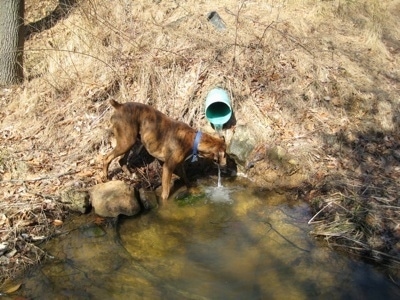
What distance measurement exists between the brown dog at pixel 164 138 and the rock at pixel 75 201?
736 mm

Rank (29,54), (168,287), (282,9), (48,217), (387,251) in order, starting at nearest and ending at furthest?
(168,287) < (387,251) < (48,217) < (29,54) < (282,9)

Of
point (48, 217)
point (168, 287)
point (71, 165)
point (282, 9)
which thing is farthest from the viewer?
point (282, 9)

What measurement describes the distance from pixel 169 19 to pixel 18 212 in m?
6.07

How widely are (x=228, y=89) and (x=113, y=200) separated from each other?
3.44 meters

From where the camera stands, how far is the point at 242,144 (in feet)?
25.2

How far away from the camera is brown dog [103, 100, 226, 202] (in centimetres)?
672

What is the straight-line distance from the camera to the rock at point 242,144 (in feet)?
Answer: 25.0

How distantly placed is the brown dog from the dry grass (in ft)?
2.50

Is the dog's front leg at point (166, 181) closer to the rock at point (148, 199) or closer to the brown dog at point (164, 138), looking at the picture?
the brown dog at point (164, 138)

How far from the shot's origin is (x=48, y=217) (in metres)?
5.91

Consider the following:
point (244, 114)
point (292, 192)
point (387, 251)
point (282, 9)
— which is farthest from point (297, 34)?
point (387, 251)

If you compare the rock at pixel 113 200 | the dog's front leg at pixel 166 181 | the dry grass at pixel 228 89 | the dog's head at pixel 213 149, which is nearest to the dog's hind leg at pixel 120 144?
the dry grass at pixel 228 89

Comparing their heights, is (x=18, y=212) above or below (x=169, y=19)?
below

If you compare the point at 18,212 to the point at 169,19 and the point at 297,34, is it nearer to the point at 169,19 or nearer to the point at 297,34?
the point at 169,19
